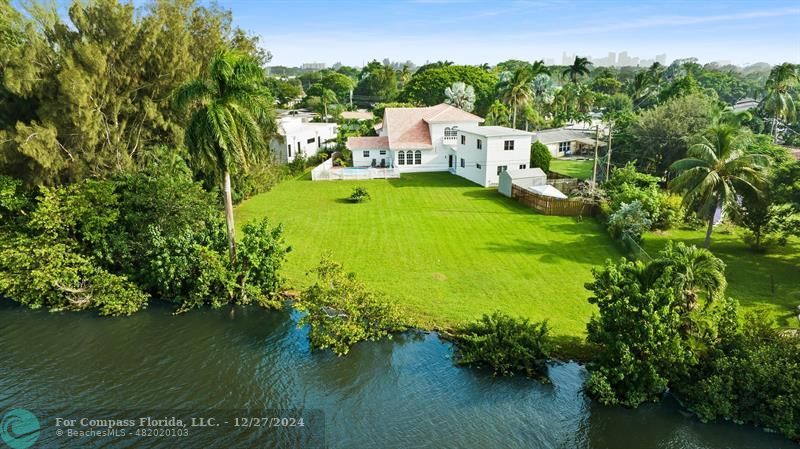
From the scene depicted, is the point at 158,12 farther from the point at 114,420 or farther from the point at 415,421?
the point at 415,421

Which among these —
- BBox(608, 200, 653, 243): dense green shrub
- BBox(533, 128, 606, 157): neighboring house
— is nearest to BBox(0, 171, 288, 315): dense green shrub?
BBox(608, 200, 653, 243): dense green shrub

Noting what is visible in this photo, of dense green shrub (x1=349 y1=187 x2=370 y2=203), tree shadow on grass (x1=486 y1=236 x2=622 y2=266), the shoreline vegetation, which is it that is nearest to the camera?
the shoreline vegetation

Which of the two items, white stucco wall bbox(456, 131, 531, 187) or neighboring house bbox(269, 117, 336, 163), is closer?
white stucco wall bbox(456, 131, 531, 187)

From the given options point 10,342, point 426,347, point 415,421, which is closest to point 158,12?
point 10,342

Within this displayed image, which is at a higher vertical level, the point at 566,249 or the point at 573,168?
the point at 573,168

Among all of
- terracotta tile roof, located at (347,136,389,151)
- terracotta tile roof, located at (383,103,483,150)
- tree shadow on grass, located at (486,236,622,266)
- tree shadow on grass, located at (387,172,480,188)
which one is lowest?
tree shadow on grass, located at (486,236,622,266)

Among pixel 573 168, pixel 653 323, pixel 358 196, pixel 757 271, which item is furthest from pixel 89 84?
pixel 573 168

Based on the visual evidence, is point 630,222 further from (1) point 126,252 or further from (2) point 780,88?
(2) point 780,88

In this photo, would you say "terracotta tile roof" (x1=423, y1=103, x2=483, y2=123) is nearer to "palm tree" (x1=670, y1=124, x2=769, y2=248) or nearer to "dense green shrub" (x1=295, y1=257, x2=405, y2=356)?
"palm tree" (x1=670, y1=124, x2=769, y2=248)
